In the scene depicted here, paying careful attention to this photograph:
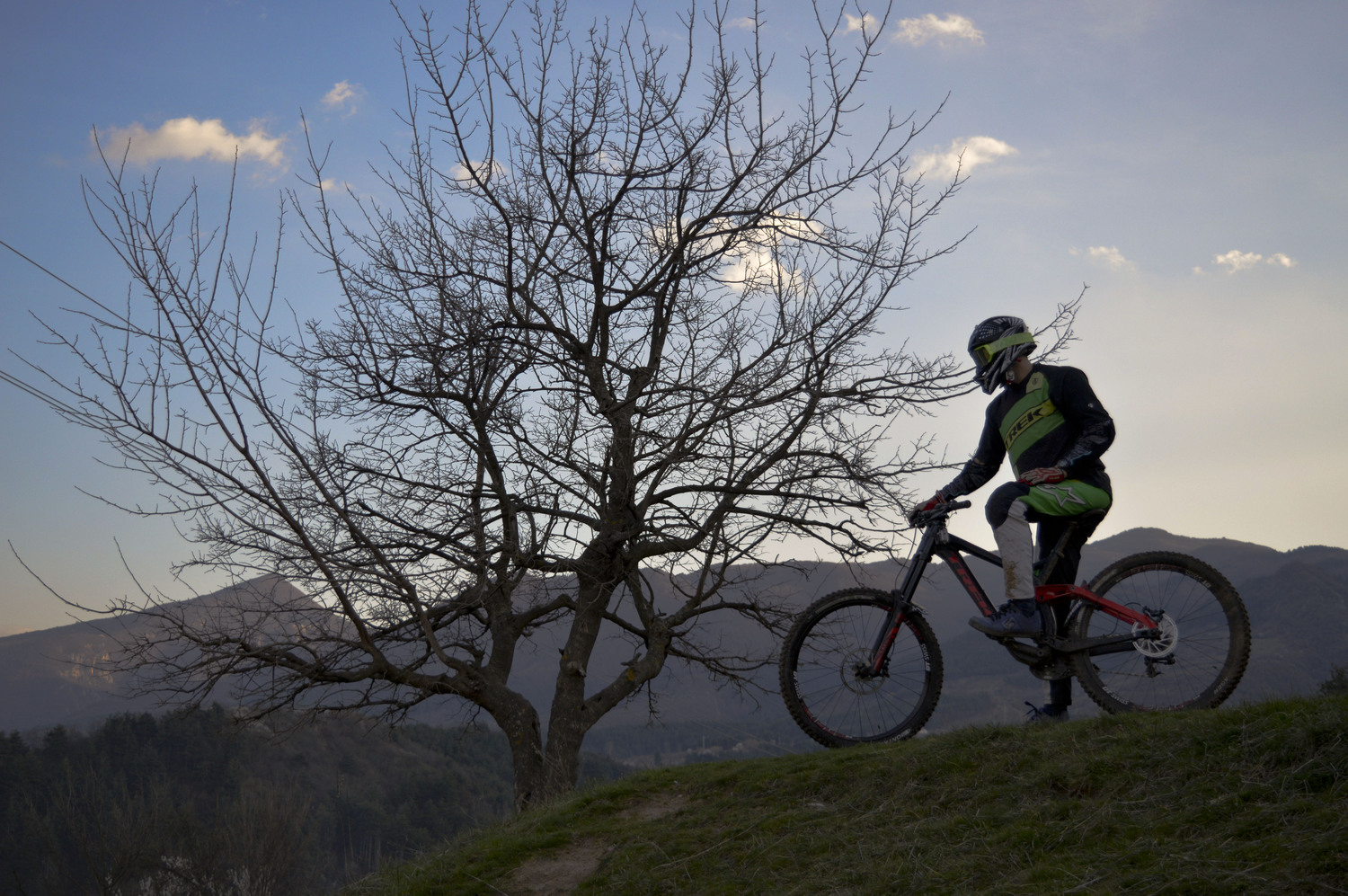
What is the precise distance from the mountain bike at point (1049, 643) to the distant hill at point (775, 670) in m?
0.23

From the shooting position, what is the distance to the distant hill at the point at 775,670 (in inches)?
320

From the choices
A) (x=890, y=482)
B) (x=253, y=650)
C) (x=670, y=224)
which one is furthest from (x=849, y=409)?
(x=253, y=650)

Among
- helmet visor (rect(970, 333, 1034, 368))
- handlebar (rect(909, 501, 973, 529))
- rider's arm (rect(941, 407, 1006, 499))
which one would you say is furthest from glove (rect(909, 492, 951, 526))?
helmet visor (rect(970, 333, 1034, 368))

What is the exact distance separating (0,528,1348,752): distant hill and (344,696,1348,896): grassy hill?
405mm

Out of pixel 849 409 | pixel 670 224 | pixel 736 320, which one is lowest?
pixel 849 409

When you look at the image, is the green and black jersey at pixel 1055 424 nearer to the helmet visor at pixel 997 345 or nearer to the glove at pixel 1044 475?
the glove at pixel 1044 475

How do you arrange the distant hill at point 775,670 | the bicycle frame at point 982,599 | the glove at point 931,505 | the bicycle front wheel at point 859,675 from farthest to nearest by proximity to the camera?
1. the distant hill at point 775,670
2. the glove at point 931,505
3. the bicycle front wheel at point 859,675
4. the bicycle frame at point 982,599

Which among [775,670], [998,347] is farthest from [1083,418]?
[775,670]

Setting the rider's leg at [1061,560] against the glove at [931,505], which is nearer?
the rider's leg at [1061,560]

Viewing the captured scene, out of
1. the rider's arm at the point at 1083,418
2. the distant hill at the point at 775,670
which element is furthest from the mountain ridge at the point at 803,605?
the rider's arm at the point at 1083,418

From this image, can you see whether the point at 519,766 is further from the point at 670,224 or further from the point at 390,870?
the point at 670,224

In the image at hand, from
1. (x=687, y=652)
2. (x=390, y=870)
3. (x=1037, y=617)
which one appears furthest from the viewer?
(x=687, y=652)

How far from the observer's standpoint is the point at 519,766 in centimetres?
905

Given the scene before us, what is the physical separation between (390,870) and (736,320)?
227 inches
